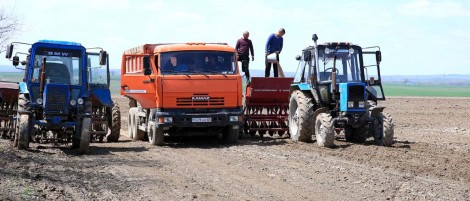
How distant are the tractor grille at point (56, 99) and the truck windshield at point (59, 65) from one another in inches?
21.0

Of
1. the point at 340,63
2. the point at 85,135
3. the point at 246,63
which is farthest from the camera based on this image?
the point at 246,63

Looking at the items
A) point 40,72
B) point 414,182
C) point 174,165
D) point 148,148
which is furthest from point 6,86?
point 414,182

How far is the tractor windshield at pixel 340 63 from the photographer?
657 inches

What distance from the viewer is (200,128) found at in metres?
16.9

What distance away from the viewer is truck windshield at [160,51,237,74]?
16.4 metres

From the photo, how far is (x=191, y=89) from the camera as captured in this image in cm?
1619

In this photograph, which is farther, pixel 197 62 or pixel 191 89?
pixel 197 62

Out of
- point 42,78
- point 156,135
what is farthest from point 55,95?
point 156,135

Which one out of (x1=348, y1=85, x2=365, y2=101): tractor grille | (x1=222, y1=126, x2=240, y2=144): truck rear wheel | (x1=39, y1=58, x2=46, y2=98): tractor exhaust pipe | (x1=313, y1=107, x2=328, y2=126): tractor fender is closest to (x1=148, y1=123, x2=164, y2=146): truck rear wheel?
(x1=222, y1=126, x2=240, y2=144): truck rear wheel

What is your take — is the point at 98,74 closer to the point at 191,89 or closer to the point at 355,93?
the point at 191,89

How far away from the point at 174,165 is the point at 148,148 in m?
3.47

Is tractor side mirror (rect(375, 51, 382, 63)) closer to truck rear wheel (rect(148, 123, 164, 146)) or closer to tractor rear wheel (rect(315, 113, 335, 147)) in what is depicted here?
tractor rear wheel (rect(315, 113, 335, 147))

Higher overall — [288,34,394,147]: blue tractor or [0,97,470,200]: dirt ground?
[288,34,394,147]: blue tractor

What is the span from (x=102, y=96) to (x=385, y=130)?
690 cm
